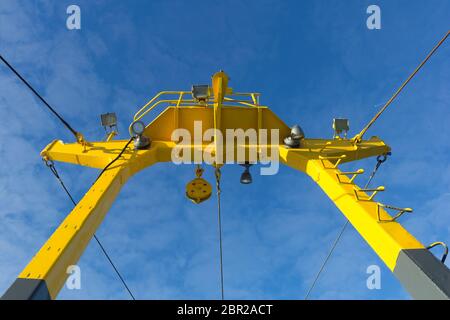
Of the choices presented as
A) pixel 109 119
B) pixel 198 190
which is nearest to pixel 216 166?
pixel 198 190

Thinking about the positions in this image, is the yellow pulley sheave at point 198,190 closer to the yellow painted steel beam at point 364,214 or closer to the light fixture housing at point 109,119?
the light fixture housing at point 109,119

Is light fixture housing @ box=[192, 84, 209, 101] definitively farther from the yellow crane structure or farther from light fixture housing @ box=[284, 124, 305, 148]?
light fixture housing @ box=[284, 124, 305, 148]

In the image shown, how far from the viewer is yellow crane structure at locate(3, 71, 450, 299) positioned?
12.4ft

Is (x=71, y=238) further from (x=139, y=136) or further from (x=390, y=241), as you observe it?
(x=390, y=241)

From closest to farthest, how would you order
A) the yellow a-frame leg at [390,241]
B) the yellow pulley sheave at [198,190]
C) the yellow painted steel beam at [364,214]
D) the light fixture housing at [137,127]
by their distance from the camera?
1. the yellow a-frame leg at [390,241]
2. the yellow painted steel beam at [364,214]
3. the light fixture housing at [137,127]
4. the yellow pulley sheave at [198,190]

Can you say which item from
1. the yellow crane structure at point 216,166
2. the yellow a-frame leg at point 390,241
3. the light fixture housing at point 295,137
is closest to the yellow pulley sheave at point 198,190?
the yellow crane structure at point 216,166

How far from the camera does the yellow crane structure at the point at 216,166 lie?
3.79m

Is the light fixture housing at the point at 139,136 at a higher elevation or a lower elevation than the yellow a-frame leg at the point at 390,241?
higher

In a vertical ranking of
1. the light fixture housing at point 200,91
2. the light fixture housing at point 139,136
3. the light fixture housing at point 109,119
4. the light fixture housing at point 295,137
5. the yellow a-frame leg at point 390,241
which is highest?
the light fixture housing at point 200,91

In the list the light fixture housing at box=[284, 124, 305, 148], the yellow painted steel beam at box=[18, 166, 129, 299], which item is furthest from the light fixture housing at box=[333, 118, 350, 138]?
the yellow painted steel beam at box=[18, 166, 129, 299]

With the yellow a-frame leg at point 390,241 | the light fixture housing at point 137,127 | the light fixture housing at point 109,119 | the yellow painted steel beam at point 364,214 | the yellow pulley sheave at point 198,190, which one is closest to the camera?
the yellow a-frame leg at point 390,241

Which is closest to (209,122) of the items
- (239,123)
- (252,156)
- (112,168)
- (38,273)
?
(239,123)
